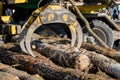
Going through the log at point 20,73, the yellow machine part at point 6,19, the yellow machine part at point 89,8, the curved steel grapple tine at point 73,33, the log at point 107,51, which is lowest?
the log at point 20,73

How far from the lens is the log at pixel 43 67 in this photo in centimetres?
680

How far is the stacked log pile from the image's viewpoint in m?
6.97

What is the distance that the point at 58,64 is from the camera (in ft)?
26.2

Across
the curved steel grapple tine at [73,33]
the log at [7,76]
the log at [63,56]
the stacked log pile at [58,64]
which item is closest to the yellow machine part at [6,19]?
the stacked log pile at [58,64]

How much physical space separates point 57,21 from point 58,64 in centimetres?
108

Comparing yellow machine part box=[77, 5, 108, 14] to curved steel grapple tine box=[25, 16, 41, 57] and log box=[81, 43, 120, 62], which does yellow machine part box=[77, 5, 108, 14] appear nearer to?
log box=[81, 43, 120, 62]

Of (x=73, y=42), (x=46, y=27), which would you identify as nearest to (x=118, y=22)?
(x=46, y=27)

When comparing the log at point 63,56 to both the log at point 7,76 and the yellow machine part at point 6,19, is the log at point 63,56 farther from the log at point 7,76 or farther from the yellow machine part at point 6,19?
the yellow machine part at point 6,19

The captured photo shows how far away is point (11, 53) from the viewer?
8.62 m

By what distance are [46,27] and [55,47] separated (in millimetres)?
1927

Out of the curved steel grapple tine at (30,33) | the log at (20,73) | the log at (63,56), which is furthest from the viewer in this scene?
the curved steel grapple tine at (30,33)

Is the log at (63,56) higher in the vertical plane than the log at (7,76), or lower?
higher

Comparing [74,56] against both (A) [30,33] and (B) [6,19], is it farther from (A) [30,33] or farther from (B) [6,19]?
(B) [6,19]

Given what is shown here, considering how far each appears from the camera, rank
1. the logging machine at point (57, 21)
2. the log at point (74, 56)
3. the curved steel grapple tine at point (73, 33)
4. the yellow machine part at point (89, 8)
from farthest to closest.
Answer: the yellow machine part at point (89, 8), the curved steel grapple tine at point (73, 33), the logging machine at point (57, 21), the log at point (74, 56)
